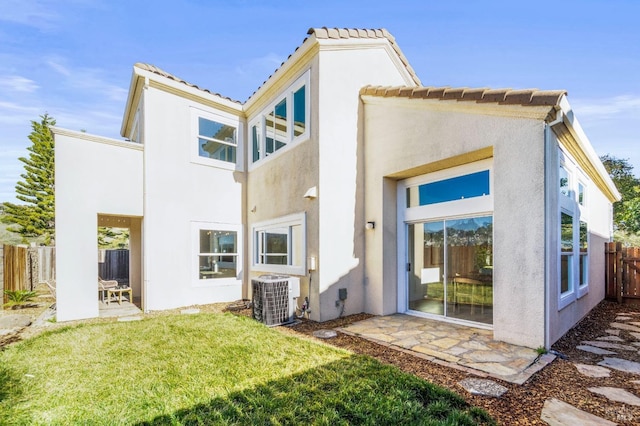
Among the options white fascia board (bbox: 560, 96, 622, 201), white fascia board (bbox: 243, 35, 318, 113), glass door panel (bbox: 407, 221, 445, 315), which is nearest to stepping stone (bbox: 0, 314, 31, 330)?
white fascia board (bbox: 243, 35, 318, 113)

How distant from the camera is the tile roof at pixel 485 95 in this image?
4.98 m

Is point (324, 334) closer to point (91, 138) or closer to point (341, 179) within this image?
point (341, 179)

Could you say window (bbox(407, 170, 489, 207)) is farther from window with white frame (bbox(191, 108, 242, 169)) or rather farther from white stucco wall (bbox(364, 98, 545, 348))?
window with white frame (bbox(191, 108, 242, 169))

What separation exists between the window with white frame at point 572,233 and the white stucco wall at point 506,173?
3.32ft

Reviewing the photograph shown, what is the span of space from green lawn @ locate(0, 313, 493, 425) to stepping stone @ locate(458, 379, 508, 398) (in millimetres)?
448

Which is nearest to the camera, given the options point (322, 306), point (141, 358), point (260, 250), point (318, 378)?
point (318, 378)

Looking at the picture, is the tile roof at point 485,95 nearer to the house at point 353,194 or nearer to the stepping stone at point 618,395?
the house at point 353,194

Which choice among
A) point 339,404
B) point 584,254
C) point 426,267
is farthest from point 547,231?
point 339,404

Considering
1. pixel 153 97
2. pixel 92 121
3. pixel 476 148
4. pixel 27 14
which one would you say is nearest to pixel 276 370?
pixel 476 148

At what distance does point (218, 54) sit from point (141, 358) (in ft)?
31.5

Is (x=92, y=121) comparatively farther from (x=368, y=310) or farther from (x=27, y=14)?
(x=368, y=310)

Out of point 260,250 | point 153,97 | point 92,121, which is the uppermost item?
point 92,121

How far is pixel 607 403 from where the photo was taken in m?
3.53

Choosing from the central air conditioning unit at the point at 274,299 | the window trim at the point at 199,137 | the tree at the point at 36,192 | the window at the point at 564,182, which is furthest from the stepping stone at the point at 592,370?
the tree at the point at 36,192
